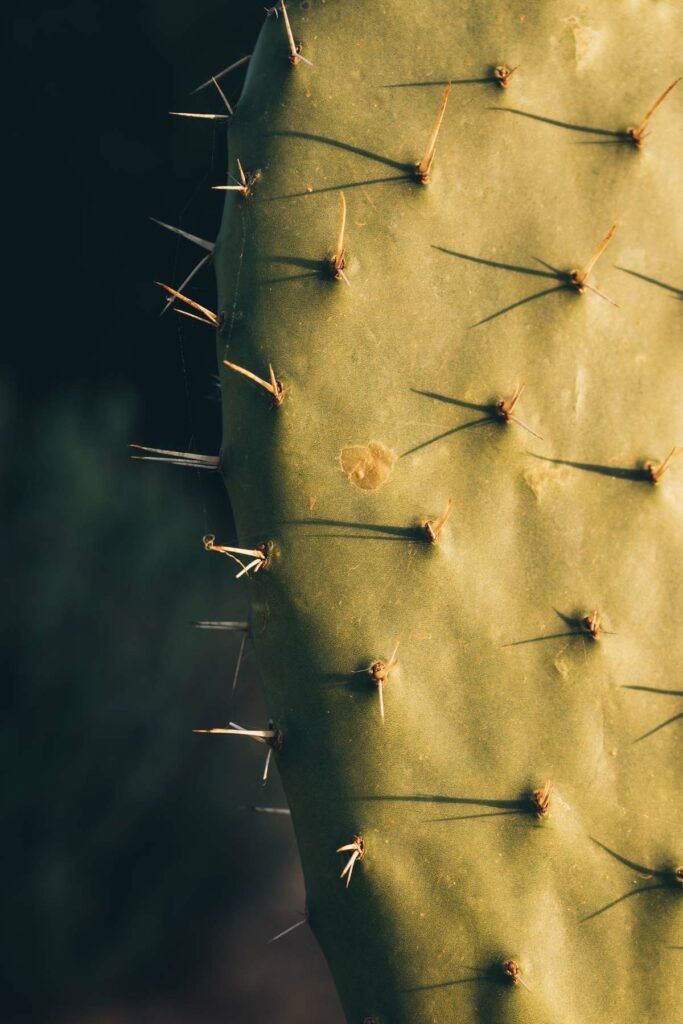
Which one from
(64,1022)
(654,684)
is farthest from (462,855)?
(64,1022)

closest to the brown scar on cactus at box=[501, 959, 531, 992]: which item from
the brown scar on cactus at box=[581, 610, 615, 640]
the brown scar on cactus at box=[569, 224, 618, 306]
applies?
the brown scar on cactus at box=[581, 610, 615, 640]

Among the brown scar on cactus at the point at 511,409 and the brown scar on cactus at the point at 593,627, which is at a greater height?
the brown scar on cactus at the point at 511,409

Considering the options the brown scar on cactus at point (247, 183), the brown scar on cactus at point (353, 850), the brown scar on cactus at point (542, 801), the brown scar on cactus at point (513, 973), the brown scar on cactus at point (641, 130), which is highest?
the brown scar on cactus at point (641, 130)

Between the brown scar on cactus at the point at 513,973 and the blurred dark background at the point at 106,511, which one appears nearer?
the brown scar on cactus at the point at 513,973

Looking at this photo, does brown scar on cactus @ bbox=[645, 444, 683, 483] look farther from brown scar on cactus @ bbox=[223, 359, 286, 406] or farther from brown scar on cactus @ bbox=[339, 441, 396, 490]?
brown scar on cactus @ bbox=[223, 359, 286, 406]

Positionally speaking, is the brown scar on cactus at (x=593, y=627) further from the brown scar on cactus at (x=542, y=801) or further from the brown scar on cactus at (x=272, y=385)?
the brown scar on cactus at (x=272, y=385)

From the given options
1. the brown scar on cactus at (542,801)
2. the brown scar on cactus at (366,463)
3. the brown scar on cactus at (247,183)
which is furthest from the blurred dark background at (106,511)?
the brown scar on cactus at (542,801)

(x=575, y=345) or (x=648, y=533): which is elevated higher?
(x=575, y=345)

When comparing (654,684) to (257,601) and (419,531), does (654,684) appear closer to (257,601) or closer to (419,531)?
(419,531)

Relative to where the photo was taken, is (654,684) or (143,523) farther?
(143,523)
